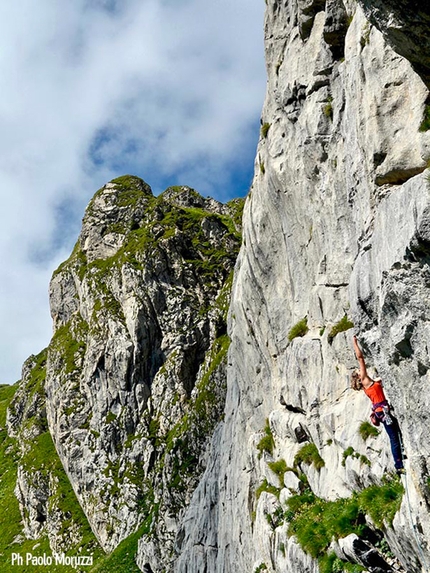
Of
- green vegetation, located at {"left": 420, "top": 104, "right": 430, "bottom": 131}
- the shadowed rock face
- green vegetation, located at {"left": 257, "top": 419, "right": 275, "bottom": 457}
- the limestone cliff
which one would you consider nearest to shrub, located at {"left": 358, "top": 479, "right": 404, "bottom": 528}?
green vegetation, located at {"left": 420, "top": 104, "right": 430, "bottom": 131}

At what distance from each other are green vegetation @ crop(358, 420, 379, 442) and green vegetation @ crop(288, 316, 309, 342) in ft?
29.1

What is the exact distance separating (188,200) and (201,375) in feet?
220

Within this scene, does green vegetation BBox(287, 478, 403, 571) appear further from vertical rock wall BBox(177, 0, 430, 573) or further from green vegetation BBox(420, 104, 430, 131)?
green vegetation BBox(420, 104, 430, 131)

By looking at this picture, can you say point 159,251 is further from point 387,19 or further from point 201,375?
point 387,19

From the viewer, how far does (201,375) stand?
2948 inches

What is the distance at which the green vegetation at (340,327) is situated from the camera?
70.3ft

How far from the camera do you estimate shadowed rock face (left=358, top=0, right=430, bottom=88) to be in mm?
10398

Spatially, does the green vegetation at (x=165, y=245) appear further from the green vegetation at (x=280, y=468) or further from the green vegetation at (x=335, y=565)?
the green vegetation at (x=335, y=565)

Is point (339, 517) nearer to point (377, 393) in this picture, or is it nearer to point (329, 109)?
point (377, 393)

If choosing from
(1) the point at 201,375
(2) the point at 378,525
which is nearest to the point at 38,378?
(1) the point at 201,375

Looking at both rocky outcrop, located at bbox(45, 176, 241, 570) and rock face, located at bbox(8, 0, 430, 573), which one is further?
rocky outcrop, located at bbox(45, 176, 241, 570)

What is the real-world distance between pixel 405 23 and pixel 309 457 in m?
18.3

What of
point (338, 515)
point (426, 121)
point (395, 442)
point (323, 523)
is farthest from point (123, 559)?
point (426, 121)

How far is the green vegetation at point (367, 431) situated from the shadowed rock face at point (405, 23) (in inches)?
457
